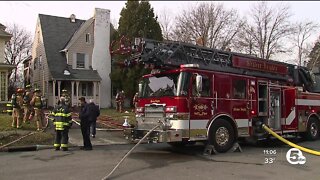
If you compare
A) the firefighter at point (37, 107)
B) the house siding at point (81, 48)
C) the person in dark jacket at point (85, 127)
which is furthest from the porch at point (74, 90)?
the person in dark jacket at point (85, 127)

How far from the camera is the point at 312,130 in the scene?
600 inches

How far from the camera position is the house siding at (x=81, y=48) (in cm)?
3148

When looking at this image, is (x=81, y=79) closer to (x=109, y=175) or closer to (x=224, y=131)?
(x=224, y=131)

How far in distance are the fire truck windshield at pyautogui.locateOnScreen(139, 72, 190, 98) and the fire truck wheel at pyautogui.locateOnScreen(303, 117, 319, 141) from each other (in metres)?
6.88

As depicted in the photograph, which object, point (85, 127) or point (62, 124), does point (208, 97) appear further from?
point (62, 124)

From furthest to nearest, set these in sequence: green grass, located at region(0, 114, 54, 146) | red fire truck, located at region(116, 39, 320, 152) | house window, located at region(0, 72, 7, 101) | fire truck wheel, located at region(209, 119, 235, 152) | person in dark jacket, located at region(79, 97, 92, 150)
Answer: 1. house window, located at region(0, 72, 7, 101)
2. green grass, located at region(0, 114, 54, 146)
3. person in dark jacket, located at region(79, 97, 92, 150)
4. fire truck wheel, located at region(209, 119, 235, 152)
5. red fire truck, located at region(116, 39, 320, 152)

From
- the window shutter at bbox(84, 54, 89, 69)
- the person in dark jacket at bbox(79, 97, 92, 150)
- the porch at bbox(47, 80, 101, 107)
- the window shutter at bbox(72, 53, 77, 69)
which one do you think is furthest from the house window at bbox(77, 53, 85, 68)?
the person in dark jacket at bbox(79, 97, 92, 150)

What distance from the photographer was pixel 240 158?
10484 millimetres

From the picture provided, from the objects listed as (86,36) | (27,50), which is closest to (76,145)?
(86,36)

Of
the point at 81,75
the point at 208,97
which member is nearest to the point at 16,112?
the point at 208,97

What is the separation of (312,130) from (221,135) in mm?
5754

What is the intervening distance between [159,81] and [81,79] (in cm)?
2001

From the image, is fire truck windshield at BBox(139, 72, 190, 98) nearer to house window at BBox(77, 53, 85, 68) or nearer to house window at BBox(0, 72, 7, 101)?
house window at BBox(0, 72, 7, 101)

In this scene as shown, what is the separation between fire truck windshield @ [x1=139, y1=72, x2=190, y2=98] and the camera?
10633 mm
